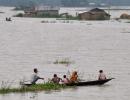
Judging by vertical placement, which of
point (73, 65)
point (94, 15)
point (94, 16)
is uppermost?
point (73, 65)

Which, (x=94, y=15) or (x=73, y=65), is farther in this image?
(x=94, y=15)

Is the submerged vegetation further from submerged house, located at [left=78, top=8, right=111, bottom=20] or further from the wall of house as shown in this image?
the wall of house

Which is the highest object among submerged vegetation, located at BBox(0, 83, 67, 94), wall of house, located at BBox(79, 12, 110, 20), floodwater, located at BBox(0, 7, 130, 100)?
submerged vegetation, located at BBox(0, 83, 67, 94)

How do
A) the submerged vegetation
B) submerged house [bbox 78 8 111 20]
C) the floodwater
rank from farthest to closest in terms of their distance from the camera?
submerged house [bbox 78 8 111 20] < the floodwater < the submerged vegetation

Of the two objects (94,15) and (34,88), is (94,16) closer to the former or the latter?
(94,15)

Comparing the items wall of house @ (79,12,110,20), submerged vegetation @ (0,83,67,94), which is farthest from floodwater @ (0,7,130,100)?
wall of house @ (79,12,110,20)

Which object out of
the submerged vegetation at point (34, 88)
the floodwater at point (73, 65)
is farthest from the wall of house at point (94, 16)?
the submerged vegetation at point (34, 88)

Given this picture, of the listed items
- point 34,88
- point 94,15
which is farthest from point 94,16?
point 34,88

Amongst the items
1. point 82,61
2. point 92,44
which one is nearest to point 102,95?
point 82,61

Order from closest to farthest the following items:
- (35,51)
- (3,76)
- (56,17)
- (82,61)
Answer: (3,76) → (82,61) → (35,51) → (56,17)

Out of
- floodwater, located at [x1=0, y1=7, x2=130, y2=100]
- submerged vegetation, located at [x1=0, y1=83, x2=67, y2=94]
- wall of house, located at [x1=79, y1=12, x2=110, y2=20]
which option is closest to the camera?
submerged vegetation, located at [x1=0, y1=83, x2=67, y2=94]

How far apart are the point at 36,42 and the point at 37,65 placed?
25287 millimetres

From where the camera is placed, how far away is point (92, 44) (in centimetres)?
6550

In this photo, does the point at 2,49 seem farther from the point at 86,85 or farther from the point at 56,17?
the point at 56,17
